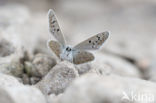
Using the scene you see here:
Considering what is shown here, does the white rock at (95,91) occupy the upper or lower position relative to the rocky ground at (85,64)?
upper

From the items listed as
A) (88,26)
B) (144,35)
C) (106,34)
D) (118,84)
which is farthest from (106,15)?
(118,84)

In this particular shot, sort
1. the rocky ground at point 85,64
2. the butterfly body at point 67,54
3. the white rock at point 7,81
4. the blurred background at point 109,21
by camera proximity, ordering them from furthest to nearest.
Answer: the blurred background at point 109,21, the butterfly body at point 67,54, the white rock at point 7,81, the rocky ground at point 85,64

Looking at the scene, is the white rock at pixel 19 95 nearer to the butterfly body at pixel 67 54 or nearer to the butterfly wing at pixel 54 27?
the butterfly body at pixel 67 54

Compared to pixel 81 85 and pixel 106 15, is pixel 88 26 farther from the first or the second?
Result: pixel 81 85

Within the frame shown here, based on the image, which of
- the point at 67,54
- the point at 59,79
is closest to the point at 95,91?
the point at 59,79

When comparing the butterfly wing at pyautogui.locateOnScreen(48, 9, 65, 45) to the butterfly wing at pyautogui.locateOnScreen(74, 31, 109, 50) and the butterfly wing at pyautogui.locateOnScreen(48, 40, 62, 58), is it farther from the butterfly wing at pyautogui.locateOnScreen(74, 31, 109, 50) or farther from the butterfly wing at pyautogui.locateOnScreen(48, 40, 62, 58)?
the butterfly wing at pyautogui.locateOnScreen(74, 31, 109, 50)

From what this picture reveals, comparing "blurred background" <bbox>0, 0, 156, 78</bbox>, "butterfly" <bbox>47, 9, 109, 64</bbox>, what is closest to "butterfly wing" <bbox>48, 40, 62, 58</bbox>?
"butterfly" <bbox>47, 9, 109, 64</bbox>

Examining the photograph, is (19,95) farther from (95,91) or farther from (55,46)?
(55,46)

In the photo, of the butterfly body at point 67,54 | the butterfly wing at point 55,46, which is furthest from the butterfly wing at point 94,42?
the butterfly wing at point 55,46
